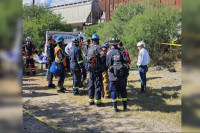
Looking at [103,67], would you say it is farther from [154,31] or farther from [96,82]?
[154,31]

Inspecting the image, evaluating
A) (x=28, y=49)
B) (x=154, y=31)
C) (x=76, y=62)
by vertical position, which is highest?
(x=154, y=31)

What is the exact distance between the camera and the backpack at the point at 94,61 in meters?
5.63

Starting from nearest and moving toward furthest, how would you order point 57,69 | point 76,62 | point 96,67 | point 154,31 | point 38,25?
point 96,67 < point 76,62 < point 57,69 < point 154,31 < point 38,25

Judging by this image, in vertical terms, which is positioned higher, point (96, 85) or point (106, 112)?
point (96, 85)

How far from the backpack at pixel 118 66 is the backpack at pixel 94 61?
23.3 inches

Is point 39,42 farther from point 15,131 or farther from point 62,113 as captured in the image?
point 15,131

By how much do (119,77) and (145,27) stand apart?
8483 millimetres

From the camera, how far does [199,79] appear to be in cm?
107

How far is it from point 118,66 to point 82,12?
3202 centimetres

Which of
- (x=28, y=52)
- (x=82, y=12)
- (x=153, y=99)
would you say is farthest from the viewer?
(x=82, y=12)

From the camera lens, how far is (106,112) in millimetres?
5297

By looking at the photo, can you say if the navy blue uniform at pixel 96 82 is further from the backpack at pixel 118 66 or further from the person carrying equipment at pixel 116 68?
the backpack at pixel 118 66

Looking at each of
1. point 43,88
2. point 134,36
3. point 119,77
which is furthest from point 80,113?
point 134,36

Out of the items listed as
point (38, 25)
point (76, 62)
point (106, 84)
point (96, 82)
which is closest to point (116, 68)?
point (96, 82)
